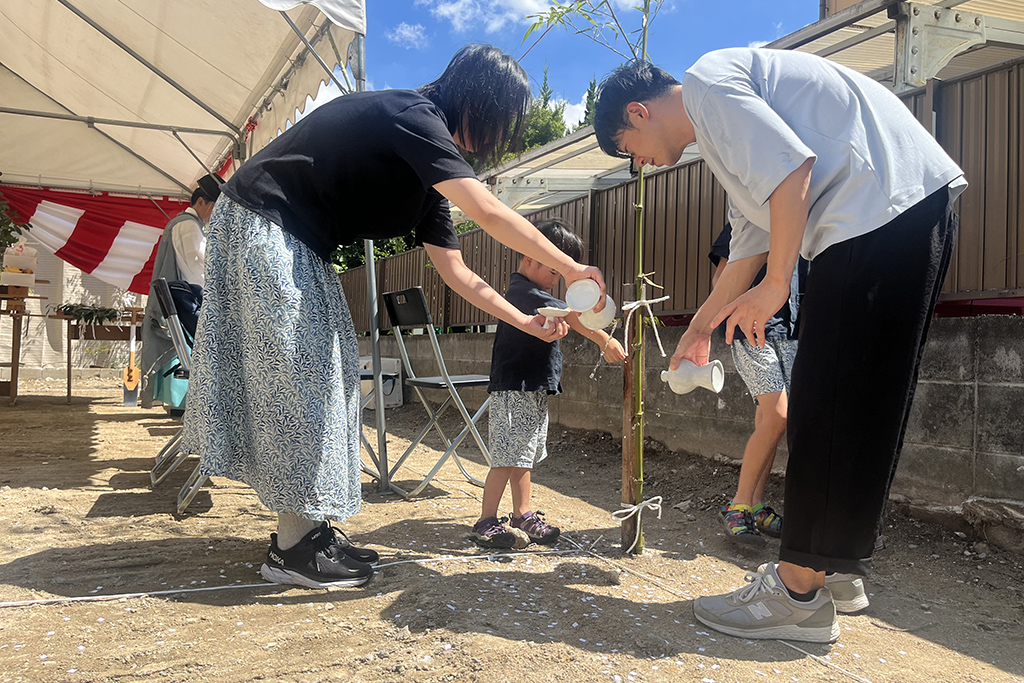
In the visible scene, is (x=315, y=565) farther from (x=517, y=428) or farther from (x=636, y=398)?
(x=636, y=398)

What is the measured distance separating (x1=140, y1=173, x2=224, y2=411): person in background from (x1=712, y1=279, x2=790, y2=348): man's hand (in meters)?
3.77

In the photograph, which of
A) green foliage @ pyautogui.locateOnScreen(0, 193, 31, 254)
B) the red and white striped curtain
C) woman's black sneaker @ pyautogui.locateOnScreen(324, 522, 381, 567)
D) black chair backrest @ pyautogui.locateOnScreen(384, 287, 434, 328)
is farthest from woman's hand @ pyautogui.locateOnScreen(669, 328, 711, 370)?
green foliage @ pyautogui.locateOnScreen(0, 193, 31, 254)

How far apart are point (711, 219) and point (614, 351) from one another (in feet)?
6.75

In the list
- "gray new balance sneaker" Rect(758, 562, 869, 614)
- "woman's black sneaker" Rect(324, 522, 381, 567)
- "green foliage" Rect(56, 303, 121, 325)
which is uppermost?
"green foliage" Rect(56, 303, 121, 325)

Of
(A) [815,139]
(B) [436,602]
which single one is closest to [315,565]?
(B) [436,602]

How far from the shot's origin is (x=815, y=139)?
157 centimetres

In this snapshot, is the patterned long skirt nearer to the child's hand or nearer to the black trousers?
the child's hand

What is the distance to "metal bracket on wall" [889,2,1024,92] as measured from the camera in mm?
2975

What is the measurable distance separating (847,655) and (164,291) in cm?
278

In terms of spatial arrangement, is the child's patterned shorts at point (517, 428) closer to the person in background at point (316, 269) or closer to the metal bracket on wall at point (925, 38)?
the person in background at point (316, 269)

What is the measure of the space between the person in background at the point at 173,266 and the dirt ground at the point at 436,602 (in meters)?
1.29

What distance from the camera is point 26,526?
250 cm

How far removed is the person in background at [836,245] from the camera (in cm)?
151

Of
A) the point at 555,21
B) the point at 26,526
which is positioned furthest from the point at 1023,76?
the point at 26,526
